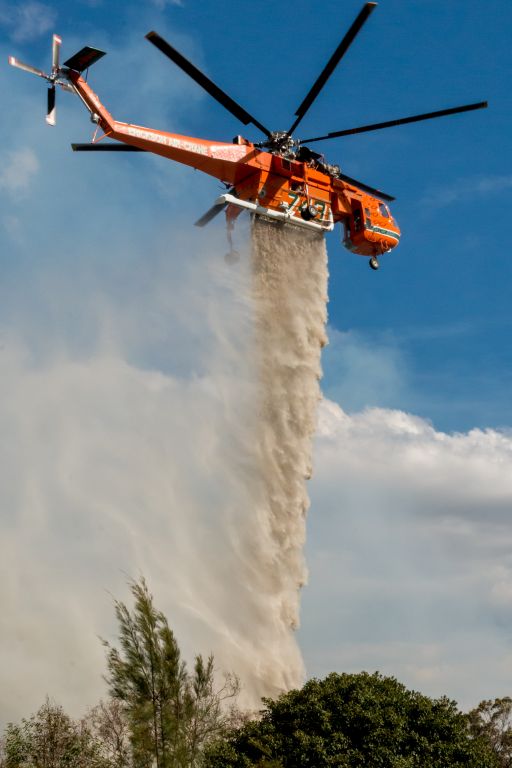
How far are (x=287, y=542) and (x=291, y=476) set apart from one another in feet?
8.87

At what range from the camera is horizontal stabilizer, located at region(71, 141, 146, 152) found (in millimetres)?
34237

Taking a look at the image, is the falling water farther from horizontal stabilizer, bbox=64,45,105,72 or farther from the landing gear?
horizontal stabilizer, bbox=64,45,105,72

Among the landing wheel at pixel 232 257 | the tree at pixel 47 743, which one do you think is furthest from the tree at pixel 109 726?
the landing wheel at pixel 232 257

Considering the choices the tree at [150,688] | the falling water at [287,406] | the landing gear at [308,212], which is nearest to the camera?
the tree at [150,688]

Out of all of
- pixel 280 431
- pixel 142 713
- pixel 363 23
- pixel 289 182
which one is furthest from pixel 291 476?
pixel 142 713

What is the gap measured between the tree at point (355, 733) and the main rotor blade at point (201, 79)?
67.0 feet

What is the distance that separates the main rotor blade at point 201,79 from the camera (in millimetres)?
28891

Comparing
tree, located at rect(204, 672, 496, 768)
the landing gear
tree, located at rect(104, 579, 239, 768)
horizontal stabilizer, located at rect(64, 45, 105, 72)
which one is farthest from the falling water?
tree, located at rect(104, 579, 239, 768)

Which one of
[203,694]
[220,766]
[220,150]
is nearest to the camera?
[203,694]

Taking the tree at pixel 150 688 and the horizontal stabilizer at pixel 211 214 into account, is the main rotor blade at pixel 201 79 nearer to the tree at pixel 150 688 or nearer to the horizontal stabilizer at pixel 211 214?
the horizontal stabilizer at pixel 211 214

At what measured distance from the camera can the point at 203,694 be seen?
18984mm

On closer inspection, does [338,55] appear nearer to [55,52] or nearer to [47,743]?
[55,52]

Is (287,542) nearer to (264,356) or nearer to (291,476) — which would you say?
(291,476)

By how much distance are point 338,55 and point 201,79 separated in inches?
184
